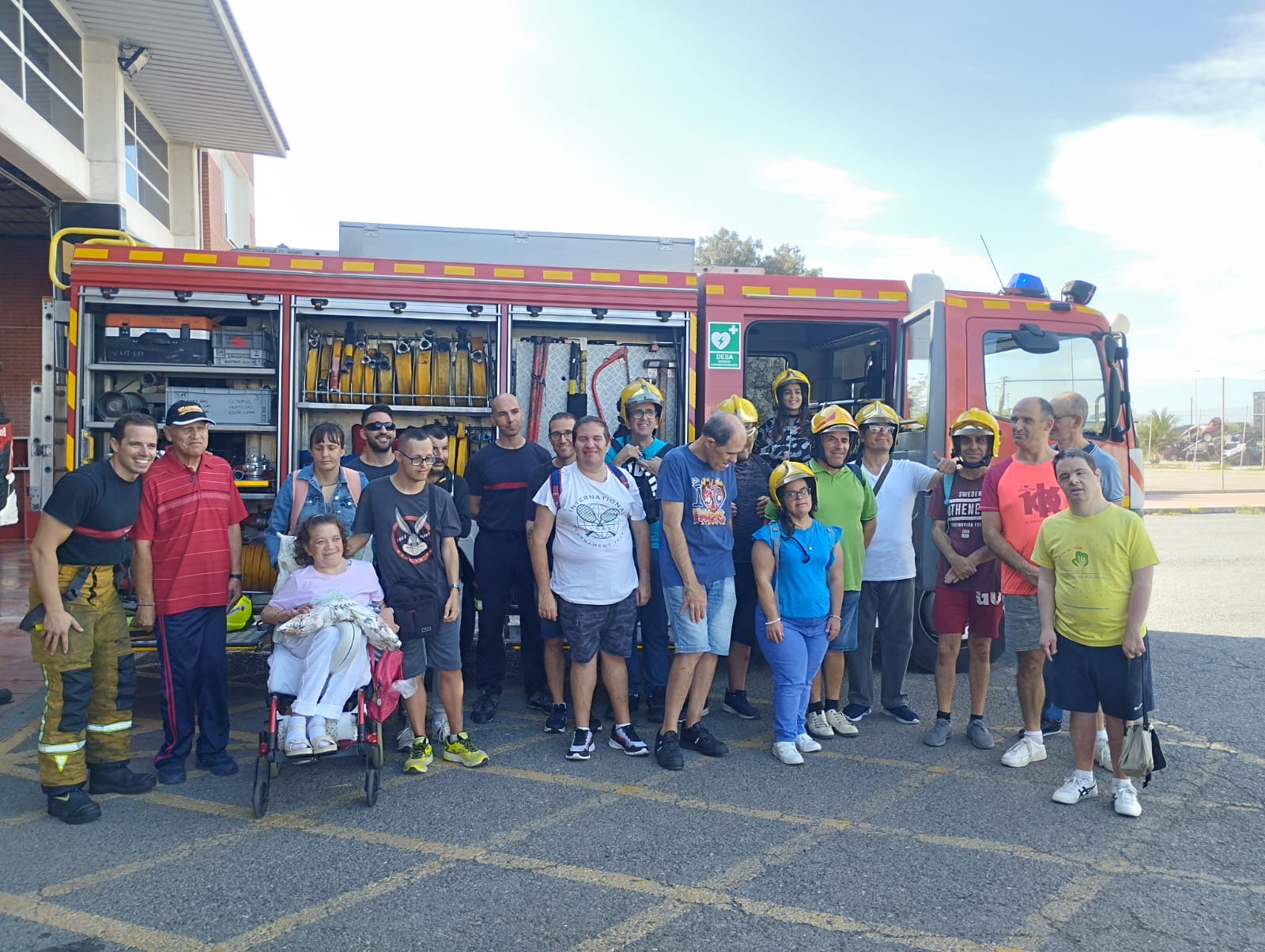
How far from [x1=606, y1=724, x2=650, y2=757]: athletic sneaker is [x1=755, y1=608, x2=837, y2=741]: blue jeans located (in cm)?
72

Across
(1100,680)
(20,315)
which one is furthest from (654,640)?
(20,315)

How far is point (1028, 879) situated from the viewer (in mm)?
3199

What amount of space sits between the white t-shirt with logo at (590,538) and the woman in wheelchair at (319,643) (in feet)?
3.12

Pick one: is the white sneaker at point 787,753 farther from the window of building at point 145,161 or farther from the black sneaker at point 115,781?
the window of building at point 145,161

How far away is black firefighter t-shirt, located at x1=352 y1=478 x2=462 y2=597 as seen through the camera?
13.8ft

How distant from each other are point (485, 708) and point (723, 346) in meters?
2.85

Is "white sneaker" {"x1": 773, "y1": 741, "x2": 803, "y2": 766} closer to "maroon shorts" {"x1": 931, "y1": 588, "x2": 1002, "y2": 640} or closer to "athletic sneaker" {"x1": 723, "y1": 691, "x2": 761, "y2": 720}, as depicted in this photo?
"athletic sneaker" {"x1": 723, "y1": 691, "x2": 761, "y2": 720}

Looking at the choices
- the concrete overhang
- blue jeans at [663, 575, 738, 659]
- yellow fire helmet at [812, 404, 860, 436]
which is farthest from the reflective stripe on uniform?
the concrete overhang

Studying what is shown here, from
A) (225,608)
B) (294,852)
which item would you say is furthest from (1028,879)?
(225,608)

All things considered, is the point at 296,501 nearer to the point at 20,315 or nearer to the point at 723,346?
the point at 723,346

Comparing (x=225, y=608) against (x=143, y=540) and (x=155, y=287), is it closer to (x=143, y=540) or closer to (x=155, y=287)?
(x=143, y=540)

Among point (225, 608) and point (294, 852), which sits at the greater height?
point (225, 608)

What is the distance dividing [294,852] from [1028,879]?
9.37 feet

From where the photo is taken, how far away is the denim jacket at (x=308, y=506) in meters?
4.61
